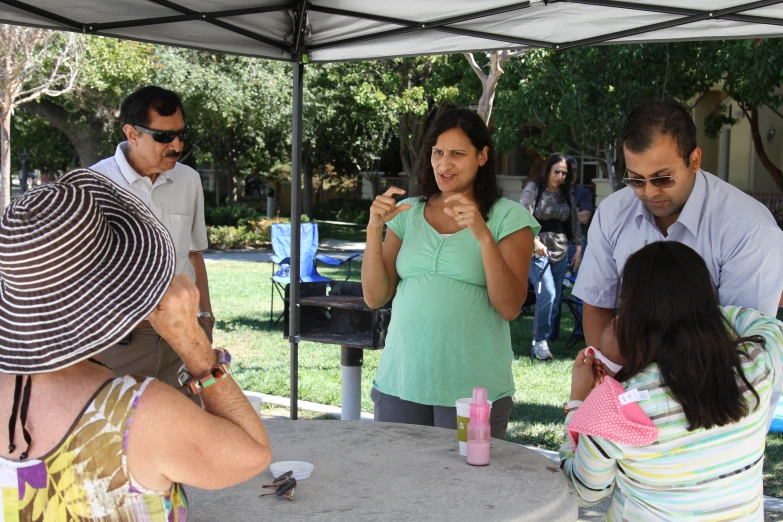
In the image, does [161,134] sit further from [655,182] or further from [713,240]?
[713,240]

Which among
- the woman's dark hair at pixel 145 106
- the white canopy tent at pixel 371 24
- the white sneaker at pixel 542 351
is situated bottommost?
the white sneaker at pixel 542 351

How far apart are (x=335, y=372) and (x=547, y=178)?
272 cm

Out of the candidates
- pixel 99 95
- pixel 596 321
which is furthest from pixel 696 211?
pixel 99 95

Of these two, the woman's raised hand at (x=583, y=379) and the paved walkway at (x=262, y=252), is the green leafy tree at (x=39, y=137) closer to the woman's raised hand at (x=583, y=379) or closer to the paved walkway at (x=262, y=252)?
the paved walkway at (x=262, y=252)

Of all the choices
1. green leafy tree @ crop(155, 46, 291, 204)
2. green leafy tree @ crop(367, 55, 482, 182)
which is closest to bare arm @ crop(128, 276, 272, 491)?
green leafy tree @ crop(367, 55, 482, 182)

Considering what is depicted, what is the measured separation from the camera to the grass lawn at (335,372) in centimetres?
531

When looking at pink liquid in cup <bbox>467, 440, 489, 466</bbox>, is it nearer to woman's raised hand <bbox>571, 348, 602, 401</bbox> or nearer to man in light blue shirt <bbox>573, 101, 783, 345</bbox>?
woman's raised hand <bbox>571, 348, 602, 401</bbox>

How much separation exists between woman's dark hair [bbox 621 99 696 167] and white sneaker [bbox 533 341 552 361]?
5.23 meters

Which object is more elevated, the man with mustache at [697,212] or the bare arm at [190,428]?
the man with mustache at [697,212]

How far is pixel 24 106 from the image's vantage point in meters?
22.5

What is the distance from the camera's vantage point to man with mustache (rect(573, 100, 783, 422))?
7.79 feet

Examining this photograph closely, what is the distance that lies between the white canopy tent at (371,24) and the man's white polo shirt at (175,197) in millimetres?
797

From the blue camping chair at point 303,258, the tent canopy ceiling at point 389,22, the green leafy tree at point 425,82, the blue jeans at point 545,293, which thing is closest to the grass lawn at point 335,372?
the blue jeans at point 545,293

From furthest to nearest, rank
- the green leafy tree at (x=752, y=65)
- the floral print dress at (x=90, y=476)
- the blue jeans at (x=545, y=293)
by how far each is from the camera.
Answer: the green leafy tree at (x=752, y=65) < the blue jeans at (x=545, y=293) < the floral print dress at (x=90, y=476)
